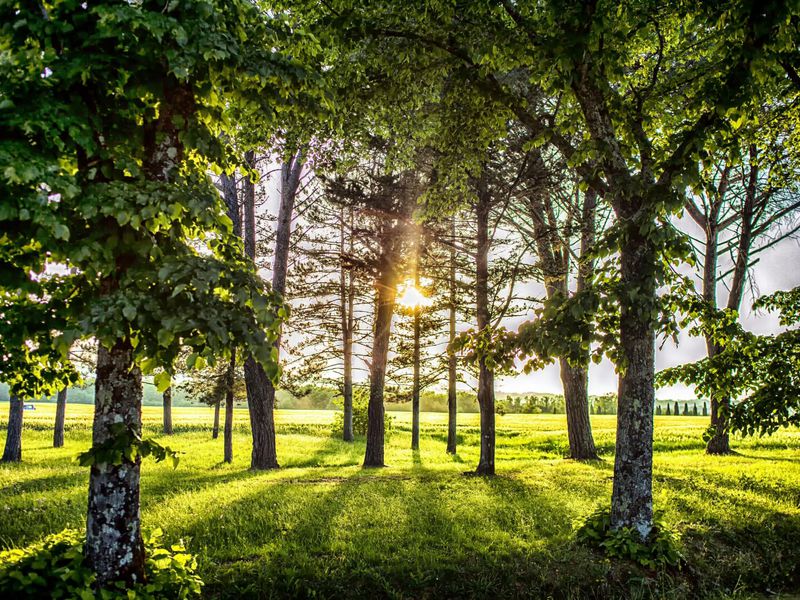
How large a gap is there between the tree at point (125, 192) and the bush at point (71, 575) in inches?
6.4

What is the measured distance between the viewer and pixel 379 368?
14.6 metres

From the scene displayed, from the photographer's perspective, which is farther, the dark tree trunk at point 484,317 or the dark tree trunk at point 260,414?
the dark tree trunk at point 260,414

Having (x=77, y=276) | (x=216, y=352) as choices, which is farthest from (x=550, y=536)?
(x=77, y=276)

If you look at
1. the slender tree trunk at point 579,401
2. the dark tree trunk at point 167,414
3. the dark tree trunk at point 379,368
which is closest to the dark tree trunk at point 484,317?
the dark tree trunk at point 379,368

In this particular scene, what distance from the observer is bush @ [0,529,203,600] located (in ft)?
13.8

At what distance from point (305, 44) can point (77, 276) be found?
3402 mm

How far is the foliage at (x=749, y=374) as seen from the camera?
745cm

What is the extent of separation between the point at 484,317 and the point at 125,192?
9.10 metres

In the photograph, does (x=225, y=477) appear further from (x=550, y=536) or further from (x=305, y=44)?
(x=305, y=44)

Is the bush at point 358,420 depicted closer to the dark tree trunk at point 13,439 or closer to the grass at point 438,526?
the grass at point 438,526

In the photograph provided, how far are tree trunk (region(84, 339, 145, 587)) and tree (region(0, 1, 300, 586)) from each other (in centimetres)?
1

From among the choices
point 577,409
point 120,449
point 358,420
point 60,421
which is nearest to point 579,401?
point 577,409

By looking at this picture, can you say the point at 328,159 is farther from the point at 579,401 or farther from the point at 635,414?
the point at 579,401

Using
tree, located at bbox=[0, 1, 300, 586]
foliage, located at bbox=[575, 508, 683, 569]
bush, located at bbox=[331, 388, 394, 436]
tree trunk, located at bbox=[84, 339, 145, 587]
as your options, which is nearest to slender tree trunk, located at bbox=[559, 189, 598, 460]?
foliage, located at bbox=[575, 508, 683, 569]
